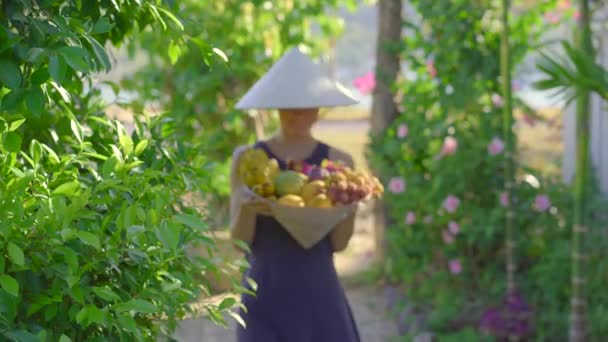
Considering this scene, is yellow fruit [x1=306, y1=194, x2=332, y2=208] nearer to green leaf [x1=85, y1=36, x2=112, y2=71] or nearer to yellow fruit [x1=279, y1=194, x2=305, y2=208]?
yellow fruit [x1=279, y1=194, x2=305, y2=208]

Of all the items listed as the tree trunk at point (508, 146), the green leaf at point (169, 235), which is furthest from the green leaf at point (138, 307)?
the tree trunk at point (508, 146)

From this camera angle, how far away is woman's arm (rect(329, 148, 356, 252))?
11.5ft

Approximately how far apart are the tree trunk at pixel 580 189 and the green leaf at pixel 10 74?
2920 millimetres

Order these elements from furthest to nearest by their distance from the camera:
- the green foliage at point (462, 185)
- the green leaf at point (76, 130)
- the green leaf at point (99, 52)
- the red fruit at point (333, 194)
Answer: the green foliage at point (462, 185), the red fruit at point (333, 194), the green leaf at point (76, 130), the green leaf at point (99, 52)

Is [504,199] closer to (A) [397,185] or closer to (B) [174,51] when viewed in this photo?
(A) [397,185]

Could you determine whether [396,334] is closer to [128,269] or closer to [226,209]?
[226,209]

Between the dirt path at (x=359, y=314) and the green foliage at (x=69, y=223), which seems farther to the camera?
the dirt path at (x=359, y=314)

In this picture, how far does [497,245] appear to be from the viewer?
5621 millimetres

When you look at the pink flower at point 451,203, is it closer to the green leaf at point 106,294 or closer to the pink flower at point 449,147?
the pink flower at point 449,147

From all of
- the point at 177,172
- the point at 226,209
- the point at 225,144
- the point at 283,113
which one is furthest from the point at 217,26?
the point at 177,172

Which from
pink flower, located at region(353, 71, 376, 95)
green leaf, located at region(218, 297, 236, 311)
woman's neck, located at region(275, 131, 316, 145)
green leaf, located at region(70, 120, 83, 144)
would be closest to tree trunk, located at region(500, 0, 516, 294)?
pink flower, located at region(353, 71, 376, 95)

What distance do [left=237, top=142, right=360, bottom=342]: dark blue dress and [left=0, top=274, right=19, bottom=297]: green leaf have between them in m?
1.91

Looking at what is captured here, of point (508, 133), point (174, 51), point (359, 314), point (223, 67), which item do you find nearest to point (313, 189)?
point (174, 51)

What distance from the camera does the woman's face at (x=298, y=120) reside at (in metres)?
3.52
